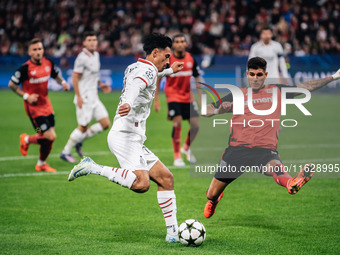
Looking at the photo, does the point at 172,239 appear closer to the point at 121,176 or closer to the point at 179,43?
the point at 121,176

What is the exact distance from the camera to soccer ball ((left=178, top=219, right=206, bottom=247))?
5695mm

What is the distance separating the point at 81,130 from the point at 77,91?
0.78 meters

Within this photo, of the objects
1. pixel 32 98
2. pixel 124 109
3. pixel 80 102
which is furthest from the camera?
pixel 80 102

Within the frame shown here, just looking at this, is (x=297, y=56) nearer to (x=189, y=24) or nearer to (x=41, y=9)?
(x=189, y=24)

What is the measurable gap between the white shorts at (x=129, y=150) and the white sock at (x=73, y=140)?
5155mm

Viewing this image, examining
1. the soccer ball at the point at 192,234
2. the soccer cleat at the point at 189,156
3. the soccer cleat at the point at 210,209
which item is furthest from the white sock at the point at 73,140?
the soccer ball at the point at 192,234

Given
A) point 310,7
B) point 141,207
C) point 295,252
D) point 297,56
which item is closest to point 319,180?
point 141,207

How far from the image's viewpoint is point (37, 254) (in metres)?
5.45

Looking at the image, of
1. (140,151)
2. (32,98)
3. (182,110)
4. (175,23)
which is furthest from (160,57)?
(175,23)

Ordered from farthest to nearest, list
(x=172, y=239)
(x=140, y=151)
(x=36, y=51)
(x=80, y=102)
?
(x=80, y=102)
(x=36, y=51)
(x=140, y=151)
(x=172, y=239)

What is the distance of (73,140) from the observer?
36.3 ft

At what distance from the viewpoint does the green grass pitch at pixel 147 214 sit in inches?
226

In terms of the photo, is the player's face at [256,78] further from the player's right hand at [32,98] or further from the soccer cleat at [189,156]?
the soccer cleat at [189,156]

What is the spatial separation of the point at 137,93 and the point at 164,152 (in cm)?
657
